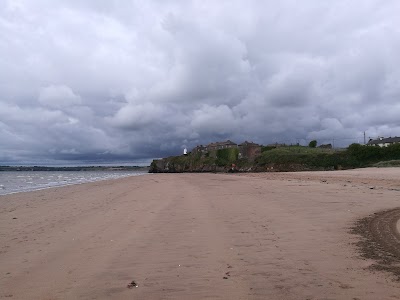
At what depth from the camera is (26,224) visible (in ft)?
36.8

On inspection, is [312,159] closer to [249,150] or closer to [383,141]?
[249,150]

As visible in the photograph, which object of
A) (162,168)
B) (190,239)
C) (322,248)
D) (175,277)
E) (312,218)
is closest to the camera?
(175,277)

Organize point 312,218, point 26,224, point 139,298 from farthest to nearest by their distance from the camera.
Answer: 1. point 26,224
2. point 312,218
3. point 139,298

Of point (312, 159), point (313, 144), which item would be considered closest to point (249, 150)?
point (313, 144)

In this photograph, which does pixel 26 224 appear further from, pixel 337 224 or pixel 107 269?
pixel 337 224

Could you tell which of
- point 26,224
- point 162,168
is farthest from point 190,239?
point 162,168

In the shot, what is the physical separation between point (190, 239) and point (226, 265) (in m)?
2.11

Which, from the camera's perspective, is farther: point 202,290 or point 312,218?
point 312,218

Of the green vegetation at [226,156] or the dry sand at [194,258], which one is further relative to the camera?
the green vegetation at [226,156]

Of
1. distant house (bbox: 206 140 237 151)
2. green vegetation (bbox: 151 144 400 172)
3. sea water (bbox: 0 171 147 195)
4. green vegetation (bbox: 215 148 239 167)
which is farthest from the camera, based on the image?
distant house (bbox: 206 140 237 151)

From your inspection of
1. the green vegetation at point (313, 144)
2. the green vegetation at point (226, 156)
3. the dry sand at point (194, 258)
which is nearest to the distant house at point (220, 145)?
the green vegetation at point (226, 156)

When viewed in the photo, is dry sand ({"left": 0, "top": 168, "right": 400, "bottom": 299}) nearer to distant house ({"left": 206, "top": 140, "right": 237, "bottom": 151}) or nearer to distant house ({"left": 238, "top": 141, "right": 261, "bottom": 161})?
distant house ({"left": 238, "top": 141, "right": 261, "bottom": 161})

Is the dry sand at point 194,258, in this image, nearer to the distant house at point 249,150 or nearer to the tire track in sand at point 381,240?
the tire track in sand at point 381,240

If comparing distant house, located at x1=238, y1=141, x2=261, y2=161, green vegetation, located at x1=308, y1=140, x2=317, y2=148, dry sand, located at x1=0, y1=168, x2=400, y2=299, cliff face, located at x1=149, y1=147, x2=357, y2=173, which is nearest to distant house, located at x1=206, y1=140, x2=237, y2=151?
cliff face, located at x1=149, y1=147, x2=357, y2=173
